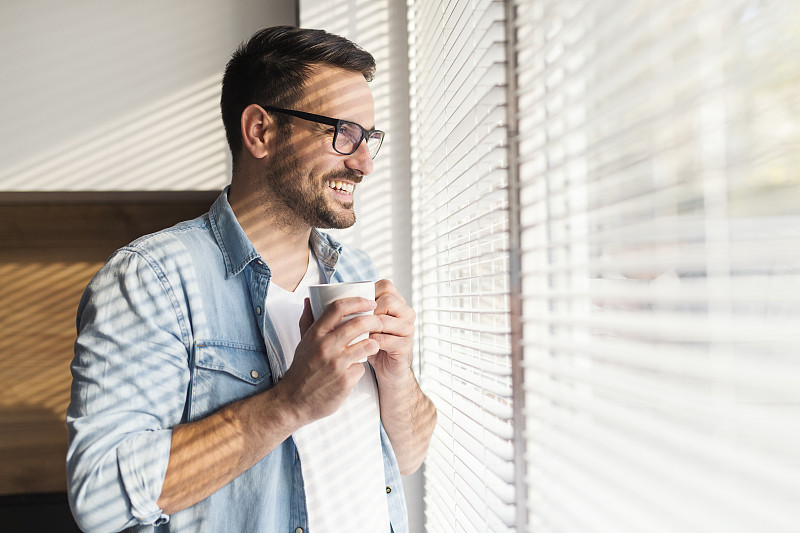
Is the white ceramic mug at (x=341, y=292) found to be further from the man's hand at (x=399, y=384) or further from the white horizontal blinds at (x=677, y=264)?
the white horizontal blinds at (x=677, y=264)

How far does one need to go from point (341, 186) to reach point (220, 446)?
0.53 m

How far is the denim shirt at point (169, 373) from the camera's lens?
2.70ft

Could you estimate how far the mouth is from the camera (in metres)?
1.13

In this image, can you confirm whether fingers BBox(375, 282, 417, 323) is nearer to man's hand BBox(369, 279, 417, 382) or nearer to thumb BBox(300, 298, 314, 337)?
man's hand BBox(369, 279, 417, 382)

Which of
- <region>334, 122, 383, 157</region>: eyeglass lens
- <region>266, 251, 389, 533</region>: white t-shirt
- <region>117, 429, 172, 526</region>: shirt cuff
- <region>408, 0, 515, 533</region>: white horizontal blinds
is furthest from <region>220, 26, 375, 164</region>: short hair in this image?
<region>117, 429, 172, 526</region>: shirt cuff

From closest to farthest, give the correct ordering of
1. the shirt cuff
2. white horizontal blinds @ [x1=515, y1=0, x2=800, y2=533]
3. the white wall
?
white horizontal blinds @ [x1=515, y1=0, x2=800, y2=533] < the shirt cuff < the white wall

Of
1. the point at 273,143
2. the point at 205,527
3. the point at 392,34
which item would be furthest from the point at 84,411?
the point at 392,34

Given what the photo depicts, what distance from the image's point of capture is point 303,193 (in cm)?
112

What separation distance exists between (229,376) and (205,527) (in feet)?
0.79

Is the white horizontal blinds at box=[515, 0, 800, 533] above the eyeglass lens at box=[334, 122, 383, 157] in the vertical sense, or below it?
below

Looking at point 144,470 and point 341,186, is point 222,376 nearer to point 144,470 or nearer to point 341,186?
point 144,470

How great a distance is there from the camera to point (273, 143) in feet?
3.76

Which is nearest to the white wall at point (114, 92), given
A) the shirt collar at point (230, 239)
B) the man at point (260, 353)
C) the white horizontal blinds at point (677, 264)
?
the man at point (260, 353)

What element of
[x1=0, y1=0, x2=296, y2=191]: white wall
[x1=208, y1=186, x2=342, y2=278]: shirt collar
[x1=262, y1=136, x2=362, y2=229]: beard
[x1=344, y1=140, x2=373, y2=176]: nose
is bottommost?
[x1=208, y1=186, x2=342, y2=278]: shirt collar
